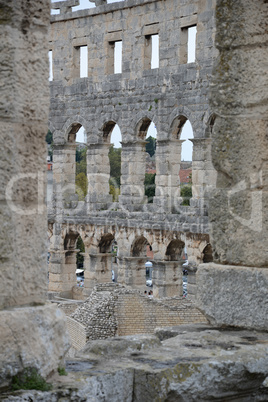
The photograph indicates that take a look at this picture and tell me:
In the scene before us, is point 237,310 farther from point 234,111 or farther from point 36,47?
point 36,47

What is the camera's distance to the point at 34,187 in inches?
198

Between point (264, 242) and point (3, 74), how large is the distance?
2843mm

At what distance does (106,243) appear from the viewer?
28.5 m

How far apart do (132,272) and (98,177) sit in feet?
11.9

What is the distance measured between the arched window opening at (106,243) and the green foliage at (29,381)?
23177mm

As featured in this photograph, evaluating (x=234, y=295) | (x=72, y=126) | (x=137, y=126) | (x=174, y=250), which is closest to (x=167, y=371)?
(x=234, y=295)

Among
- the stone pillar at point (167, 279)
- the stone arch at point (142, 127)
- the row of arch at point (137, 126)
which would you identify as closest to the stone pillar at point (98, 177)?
the row of arch at point (137, 126)

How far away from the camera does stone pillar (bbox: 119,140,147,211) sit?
2691 centimetres

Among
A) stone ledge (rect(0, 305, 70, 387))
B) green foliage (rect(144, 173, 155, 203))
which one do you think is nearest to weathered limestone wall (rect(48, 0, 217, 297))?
green foliage (rect(144, 173, 155, 203))

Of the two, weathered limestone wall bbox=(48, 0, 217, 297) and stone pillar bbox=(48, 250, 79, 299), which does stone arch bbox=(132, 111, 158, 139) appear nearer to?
weathered limestone wall bbox=(48, 0, 217, 297)

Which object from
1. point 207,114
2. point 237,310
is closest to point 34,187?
point 237,310

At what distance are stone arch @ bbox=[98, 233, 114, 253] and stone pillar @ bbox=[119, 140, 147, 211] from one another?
1508mm

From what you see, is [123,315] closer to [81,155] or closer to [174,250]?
[174,250]

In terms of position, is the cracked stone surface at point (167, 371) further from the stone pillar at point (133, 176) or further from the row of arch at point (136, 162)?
the stone pillar at point (133, 176)
